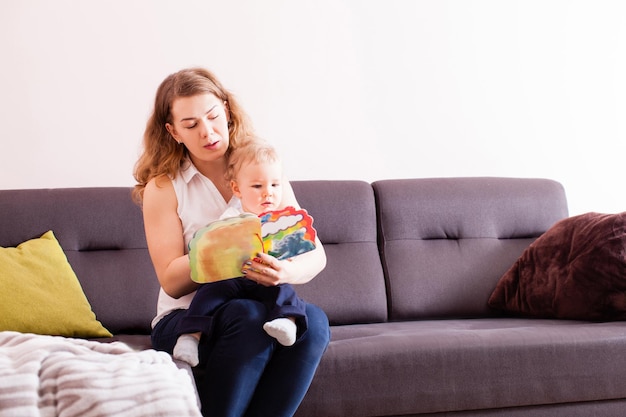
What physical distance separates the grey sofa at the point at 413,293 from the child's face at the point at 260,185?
0.41 metres

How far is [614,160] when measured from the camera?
3648 mm

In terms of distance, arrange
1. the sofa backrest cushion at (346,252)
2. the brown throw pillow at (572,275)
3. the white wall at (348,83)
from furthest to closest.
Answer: the white wall at (348,83) → the sofa backrest cushion at (346,252) → the brown throw pillow at (572,275)

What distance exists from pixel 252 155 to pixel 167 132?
0.32 m

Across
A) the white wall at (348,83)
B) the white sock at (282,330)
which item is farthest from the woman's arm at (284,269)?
the white wall at (348,83)

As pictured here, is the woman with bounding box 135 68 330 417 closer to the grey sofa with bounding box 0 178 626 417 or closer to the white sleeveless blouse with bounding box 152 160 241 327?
the white sleeveless blouse with bounding box 152 160 241 327

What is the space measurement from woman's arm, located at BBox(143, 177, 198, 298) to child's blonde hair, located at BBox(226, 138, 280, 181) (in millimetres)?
189

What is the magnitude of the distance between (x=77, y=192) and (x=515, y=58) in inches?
75.4

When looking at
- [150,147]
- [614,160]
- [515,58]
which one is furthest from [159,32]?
[614,160]

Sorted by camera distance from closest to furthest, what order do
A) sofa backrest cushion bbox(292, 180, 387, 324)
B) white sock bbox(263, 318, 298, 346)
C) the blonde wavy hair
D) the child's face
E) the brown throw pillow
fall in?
white sock bbox(263, 318, 298, 346), the child's face, the blonde wavy hair, the brown throw pillow, sofa backrest cushion bbox(292, 180, 387, 324)

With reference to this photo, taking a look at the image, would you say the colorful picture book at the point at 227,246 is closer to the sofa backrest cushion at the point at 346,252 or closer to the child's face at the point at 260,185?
the child's face at the point at 260,185

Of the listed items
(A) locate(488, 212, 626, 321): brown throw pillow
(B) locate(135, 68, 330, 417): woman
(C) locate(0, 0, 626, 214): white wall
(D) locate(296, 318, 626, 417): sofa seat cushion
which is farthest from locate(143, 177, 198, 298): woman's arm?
(A) locate(488, 212, 626, 321): brown throw pillow

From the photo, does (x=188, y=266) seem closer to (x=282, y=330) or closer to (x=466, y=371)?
(x=282, y=330)

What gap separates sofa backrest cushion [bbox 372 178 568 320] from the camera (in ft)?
9.44

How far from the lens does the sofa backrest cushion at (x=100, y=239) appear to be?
2.63 metres
